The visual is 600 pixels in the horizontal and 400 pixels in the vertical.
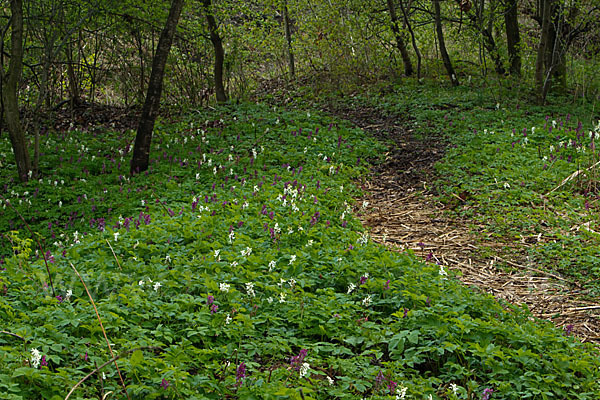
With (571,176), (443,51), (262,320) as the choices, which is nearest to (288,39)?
(443,51)

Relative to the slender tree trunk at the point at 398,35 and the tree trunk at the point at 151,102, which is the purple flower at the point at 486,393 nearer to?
the tree trunk at the point at 151,102

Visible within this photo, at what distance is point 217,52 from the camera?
15.1m

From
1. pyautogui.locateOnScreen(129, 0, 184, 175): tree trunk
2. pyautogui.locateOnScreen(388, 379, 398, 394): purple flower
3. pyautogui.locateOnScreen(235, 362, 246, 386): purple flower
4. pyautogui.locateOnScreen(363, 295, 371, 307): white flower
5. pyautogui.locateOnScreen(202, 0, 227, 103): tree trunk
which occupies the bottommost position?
pyautogui.locateOnScreen(388, 379, 398, 394): purple flower

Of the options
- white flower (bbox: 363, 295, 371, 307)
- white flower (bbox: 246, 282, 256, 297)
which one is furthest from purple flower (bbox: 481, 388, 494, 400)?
white flower (bbox: 246, 282, 256, 297)

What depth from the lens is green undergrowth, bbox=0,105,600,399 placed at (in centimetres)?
321

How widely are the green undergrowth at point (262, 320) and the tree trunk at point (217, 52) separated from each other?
8.89 metres

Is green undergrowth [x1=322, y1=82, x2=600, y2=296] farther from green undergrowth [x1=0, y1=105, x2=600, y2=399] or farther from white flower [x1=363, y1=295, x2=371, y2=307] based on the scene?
white flower [x1=363, y1=295, x2=371, y2=307]

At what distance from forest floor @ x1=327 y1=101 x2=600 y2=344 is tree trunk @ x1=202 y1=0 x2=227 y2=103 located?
6619 millimetres

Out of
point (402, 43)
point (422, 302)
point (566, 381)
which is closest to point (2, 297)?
point (422, 302)

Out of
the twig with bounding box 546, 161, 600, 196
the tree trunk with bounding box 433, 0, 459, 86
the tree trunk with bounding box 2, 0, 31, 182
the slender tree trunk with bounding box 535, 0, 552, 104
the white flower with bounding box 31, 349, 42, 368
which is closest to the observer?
the white flower with bounding box 31, 349, 42, 368

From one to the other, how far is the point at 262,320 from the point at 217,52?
1256 centimetres

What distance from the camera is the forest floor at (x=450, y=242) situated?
5258 millimetres

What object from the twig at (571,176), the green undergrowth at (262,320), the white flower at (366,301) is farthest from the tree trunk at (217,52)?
the white flower at (366,301)

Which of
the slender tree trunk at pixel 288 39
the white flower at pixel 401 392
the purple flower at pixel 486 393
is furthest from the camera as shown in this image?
the slender tree trunk at pixel 288 39
